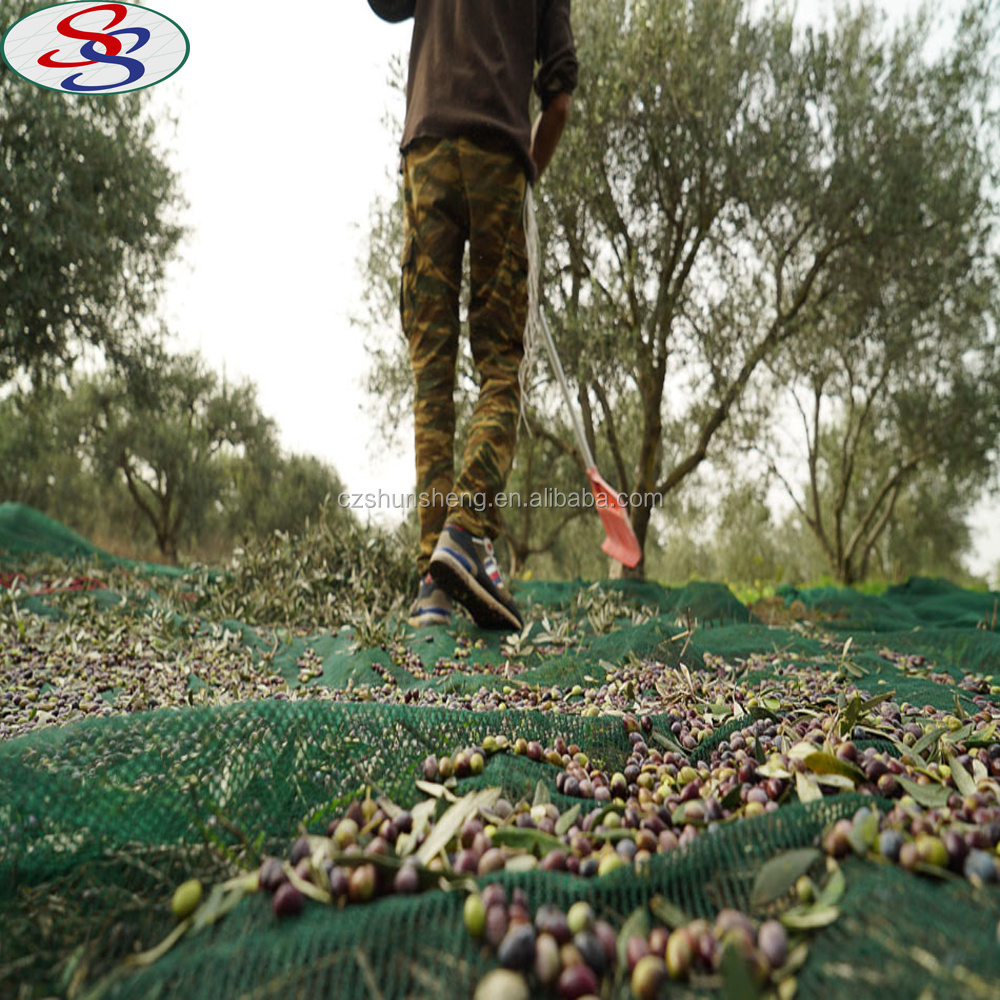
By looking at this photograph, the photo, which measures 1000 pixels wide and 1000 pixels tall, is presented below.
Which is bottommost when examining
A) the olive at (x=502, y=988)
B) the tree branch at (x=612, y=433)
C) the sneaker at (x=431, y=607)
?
the olive at (x=502, y=988)

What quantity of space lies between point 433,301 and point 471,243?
0.31m

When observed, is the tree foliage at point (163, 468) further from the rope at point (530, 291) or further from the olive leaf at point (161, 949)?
the olive leaf at point (161, 949)

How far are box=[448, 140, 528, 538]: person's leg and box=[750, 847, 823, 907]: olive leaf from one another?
7.28ft

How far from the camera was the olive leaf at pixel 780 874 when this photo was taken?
0.70 m

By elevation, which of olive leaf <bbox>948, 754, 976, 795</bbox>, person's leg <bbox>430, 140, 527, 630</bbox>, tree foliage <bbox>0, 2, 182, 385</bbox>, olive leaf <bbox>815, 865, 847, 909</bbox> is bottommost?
olive leaf <bbox>815, 865, 847, 909</bbox>

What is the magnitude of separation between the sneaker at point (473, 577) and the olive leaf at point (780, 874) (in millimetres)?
2098

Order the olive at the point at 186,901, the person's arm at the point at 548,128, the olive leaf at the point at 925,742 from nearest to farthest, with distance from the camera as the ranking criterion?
the olive at the point at 186,901, the olive leaf at the point at 925,742, the person's arm at the point at 548,128

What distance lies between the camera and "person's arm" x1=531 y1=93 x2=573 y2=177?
3402 mm

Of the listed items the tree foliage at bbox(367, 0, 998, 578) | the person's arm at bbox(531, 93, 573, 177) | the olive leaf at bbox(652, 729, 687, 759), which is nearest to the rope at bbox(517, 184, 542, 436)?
the person's arm at bbox(531, 93, 573, 177)

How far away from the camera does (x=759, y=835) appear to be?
0.79 meters

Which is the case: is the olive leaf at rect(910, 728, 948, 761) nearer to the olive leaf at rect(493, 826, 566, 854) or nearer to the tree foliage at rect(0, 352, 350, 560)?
the olive leaf at rect(493, 826, 566, 854)

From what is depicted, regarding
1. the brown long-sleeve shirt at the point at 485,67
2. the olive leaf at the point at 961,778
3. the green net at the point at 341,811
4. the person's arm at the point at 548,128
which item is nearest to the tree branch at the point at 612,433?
the person's arm at the point at 548,128

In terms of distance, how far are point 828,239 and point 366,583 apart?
28.0ft

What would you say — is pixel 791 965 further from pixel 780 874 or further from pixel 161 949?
pixel 161 949
